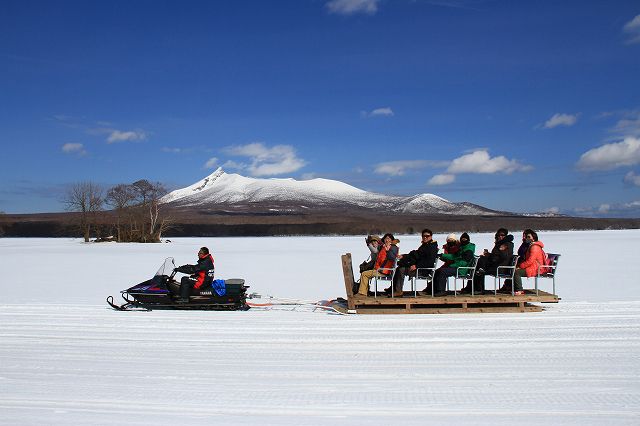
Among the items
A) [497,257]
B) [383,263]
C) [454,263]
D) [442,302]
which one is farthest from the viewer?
[454,263]

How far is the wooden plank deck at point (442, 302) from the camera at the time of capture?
10969 mm

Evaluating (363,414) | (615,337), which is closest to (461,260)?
(615,337)

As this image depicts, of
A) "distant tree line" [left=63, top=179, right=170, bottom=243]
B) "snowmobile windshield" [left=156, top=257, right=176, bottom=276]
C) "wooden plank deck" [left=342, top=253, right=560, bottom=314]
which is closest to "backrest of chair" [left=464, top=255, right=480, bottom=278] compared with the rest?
"wooden plank deck" [left=342, top=253, right=560, bottom=314]

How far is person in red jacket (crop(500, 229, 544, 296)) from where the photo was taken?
11.4 metres

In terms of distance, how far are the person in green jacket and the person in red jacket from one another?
0.86 metres

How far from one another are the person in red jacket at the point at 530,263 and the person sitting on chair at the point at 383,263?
2185 millimetres

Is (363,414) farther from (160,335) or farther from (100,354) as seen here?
(160,335)

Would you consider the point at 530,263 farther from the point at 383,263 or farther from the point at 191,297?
the point at 191,297

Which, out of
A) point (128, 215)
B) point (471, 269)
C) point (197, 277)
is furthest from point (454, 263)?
point (128, 215)

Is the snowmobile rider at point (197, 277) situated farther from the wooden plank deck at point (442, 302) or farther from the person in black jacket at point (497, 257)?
the person in black jacket at point (497, 257)

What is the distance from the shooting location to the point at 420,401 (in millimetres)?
6090

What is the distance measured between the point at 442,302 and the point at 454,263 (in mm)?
1111

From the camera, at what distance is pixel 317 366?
745 centimetres

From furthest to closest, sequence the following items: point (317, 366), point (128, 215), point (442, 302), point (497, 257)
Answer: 1. point (128, 215)
2. point (497, 257)
3. point (442, 302)
4. point (317, 366)
